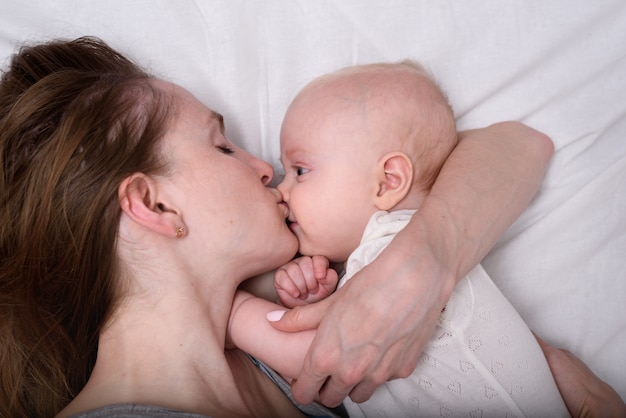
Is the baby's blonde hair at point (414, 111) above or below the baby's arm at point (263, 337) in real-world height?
above

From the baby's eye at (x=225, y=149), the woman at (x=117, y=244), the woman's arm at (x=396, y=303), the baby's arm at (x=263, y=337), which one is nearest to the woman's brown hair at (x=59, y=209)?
the woman at (x=117, y=244)

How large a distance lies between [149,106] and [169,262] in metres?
0.32

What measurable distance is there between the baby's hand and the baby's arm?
0.07 m

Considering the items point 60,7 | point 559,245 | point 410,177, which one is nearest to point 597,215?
point 559,245

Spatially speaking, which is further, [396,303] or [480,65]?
[480,65]

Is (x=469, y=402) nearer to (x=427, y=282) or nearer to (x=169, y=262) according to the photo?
(x=427, y=282)

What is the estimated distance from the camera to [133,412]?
3.74 feet

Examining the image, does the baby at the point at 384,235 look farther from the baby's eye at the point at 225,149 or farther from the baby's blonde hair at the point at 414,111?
the baby's eye at the point at 225,149

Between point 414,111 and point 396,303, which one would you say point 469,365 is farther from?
point 414,111

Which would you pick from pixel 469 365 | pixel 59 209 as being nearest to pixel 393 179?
pixel 469 365

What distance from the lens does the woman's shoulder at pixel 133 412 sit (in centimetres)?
112

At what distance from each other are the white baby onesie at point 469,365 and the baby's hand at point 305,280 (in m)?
0.12

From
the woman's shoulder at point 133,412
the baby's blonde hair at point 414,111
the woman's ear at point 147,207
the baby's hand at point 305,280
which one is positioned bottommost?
the woman's shoulder at point 133,412

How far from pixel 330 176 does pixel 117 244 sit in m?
0.45
